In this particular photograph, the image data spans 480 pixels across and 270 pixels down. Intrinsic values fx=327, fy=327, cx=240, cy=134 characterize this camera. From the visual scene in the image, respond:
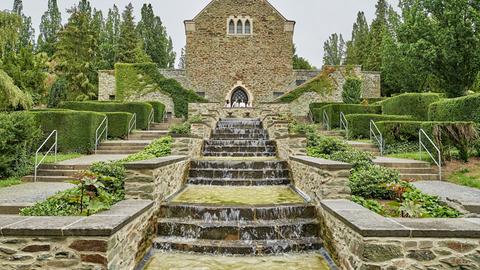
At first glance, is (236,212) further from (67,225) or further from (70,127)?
(70,127)

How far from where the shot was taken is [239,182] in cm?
883

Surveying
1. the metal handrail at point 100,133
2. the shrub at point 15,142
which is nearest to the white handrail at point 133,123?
the metal handrail at point 100,133

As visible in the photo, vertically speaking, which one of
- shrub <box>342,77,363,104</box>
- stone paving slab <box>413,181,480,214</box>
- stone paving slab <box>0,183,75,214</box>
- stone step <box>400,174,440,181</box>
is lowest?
stone paving slab <box>0,183,75,214</box>

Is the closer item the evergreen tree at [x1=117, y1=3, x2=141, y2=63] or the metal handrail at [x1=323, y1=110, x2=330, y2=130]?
the metal handrail at [x1=323, y1=110, x2=330, y2=130]

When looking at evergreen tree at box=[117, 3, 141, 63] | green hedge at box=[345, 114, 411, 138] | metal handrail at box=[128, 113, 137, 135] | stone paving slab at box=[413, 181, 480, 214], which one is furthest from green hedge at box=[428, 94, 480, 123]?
evergreen tree at box=[117, 3, 141, 63]

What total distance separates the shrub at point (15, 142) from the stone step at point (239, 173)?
520 centimetres

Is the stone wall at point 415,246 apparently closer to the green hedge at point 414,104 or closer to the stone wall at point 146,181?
the stone wall at point 146,181

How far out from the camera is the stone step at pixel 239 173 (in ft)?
29.8

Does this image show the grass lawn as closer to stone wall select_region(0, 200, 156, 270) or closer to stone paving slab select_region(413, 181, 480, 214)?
stone wall select_region(0, 200, 156, 270)

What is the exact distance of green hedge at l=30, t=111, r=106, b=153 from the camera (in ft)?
42.0

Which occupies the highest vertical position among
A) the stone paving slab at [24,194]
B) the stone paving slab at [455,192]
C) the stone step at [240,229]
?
the stone paving slab at [455,192]

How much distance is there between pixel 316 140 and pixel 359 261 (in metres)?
8.48

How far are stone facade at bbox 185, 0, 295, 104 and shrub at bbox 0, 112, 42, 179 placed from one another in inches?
678

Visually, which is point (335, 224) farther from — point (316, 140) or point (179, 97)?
point (179, 97)
